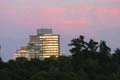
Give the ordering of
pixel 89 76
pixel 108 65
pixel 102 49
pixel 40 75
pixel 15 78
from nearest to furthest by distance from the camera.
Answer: pixel 40 75 → pixel 15 78 → pixel 89 76 → pixel 108 65 → pixel 102 49

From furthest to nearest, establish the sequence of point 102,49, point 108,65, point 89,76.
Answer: point 102,49
point 108,65
point 89,76

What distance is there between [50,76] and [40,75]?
4.86 ft

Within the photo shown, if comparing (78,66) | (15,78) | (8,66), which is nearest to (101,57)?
(78,66)

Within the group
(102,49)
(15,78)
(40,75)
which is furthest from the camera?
(102,49)

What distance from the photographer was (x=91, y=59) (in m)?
105

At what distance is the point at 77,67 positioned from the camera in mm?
101438

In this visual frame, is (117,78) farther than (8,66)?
No

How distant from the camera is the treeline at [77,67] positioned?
274 feet

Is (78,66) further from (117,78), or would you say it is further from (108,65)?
(117,78)

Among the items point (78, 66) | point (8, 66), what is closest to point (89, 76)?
point (78, 66)

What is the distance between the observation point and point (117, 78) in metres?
90.1

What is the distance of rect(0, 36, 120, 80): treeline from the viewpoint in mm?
Answer: 83425

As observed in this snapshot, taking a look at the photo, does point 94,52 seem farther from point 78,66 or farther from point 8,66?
point 8,66

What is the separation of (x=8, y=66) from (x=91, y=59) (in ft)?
47.9
